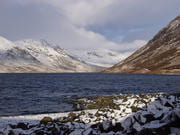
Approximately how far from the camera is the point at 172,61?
19512 cm

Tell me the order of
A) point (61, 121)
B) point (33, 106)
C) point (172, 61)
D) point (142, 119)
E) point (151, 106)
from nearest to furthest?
point (142, 119) < point (151, 106) < point (61, 121) < point (33, 106) < point (172, 61)

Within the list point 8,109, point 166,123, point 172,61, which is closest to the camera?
point 166,123

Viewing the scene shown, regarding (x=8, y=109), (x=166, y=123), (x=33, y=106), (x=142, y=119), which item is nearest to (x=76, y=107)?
(x=33, y=106)

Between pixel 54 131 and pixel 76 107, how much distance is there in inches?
789

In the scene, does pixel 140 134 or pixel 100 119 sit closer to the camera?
pixel 140 134

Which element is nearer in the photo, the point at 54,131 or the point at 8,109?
the point at 54,131

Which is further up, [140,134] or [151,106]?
[151,106]

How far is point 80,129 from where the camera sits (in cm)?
1962

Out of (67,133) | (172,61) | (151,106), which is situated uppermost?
(172,61)

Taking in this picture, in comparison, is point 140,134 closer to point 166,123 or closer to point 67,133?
point 166,123

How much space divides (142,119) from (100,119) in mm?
6312

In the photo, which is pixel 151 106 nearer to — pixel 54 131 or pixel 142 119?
pixel 142 119

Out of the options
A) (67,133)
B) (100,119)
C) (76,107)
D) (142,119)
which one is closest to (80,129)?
(67,133)

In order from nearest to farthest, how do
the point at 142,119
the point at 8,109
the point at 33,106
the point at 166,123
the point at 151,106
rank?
the point at 166,123
the point at 142,119
the point at 151,106
the point at 8,109
the point at 33,106
